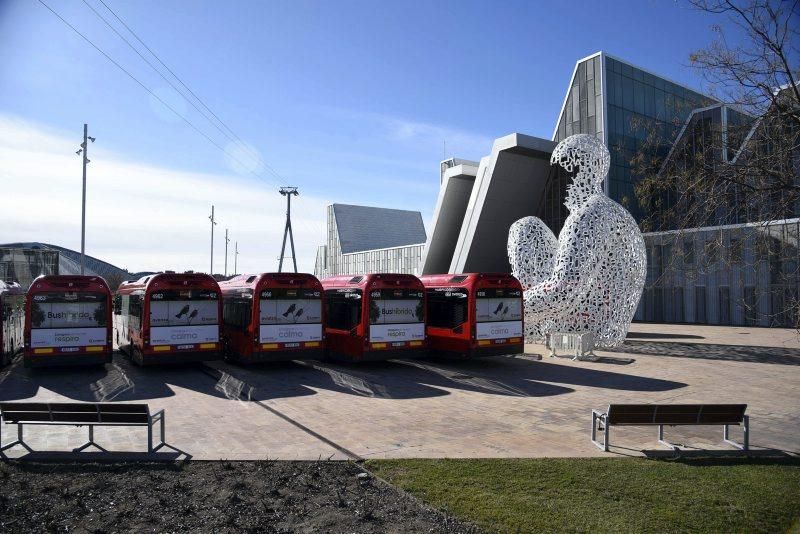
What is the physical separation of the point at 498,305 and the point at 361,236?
59698mm

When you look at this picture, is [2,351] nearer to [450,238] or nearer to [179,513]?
[179,513]

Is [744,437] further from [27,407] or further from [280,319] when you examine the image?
[280,319]

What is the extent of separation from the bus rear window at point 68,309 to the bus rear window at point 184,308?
159 cm

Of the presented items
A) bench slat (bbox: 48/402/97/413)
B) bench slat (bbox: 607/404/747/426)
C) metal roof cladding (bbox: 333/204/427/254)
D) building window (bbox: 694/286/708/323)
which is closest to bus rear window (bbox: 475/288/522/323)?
bench slat (bbox: 607/404/747/426)

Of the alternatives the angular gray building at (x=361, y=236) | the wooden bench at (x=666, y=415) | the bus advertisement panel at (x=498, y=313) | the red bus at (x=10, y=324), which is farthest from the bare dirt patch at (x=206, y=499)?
the angular gray building at (x=361, y=236)

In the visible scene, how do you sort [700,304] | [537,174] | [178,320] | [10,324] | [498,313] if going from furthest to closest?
[537,174]
[700,304]
[10,324]
[498,313]
[178,320]

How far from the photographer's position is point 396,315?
1680 centimetres

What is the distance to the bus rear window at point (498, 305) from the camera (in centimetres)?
1694

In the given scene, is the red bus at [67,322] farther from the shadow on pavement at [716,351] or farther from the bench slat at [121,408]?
the shadow on pavement at [716,351]

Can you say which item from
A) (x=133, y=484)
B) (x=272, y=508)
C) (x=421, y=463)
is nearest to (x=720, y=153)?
(x=421, y=463)

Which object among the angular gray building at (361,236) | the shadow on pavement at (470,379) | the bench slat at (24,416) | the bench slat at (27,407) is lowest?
the shadow on pavement at (470,379)

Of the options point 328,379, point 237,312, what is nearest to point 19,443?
point 328,379

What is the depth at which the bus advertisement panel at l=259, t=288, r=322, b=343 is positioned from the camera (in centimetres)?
1611

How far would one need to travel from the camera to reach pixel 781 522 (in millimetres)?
5742
